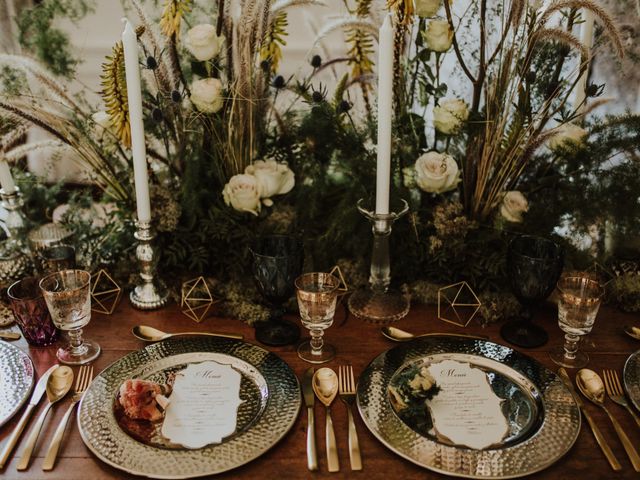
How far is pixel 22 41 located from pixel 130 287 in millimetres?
707

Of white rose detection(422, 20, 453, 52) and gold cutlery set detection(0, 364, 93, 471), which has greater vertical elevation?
white rose detection(422, 20, 453, 52)

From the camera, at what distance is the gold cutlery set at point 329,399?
2.91 feet

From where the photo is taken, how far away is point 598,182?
4.34 ft

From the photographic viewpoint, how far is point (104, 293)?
1338 mm

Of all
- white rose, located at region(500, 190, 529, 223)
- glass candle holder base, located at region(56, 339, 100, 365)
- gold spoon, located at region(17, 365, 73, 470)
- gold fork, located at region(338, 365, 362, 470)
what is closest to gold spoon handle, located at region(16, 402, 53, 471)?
gold spoon, located at region(17, 365, 73, 470)

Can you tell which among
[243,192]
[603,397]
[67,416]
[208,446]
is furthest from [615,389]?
[67,416]

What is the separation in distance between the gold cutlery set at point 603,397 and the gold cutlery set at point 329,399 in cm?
38

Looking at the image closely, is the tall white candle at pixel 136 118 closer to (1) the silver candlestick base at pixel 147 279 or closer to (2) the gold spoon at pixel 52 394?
(1) the silver candlestick base at pixel 147 279

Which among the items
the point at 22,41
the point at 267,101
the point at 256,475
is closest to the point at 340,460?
the point at 256,475

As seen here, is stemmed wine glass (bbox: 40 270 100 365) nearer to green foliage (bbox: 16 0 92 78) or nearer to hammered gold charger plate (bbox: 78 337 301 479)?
hammered gold charger plate (bbox: 78 337 301 479)

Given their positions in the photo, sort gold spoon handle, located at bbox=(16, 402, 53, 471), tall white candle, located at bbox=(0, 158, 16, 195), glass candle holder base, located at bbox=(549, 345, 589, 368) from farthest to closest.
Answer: tall white candle, located at bbox=(0, 158, 16, 195) → glass candle holder base, located at bbox=(549, 345, 589, 368) → gold spoon handle, located at bbox=(16, 402, 53, 471)

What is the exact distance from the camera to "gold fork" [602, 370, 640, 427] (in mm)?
995

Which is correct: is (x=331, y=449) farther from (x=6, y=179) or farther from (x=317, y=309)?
(x=6, y=179)

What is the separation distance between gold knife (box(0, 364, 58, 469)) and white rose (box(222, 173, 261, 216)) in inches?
19.3
